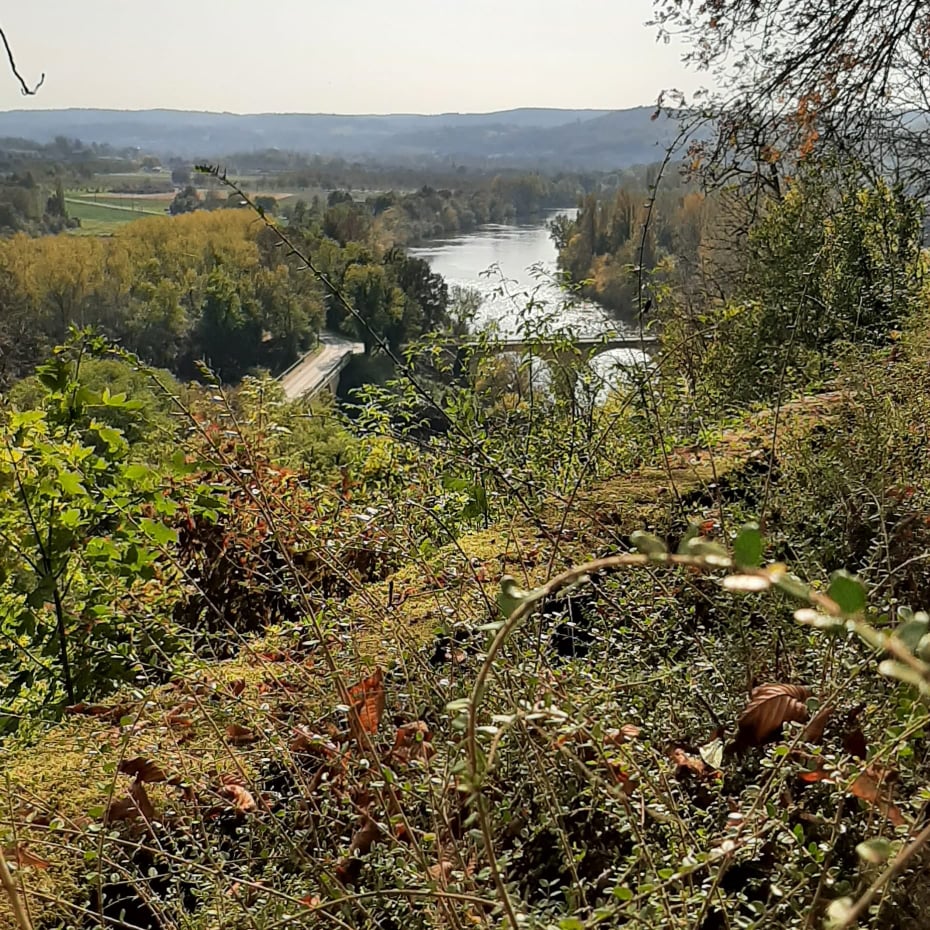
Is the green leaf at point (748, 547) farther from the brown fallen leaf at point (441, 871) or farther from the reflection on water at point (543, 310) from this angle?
the reflection on water at point (543, 310)

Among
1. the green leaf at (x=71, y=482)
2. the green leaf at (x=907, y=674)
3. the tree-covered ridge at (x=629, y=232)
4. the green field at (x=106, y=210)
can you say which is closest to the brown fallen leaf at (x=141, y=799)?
the green leaf at (x=71, y=482)

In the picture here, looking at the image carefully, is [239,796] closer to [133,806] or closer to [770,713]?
[133,806]

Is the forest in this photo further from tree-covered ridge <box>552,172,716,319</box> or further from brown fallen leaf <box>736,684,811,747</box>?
tree-covered ridge <box>552,172,716,319</box>

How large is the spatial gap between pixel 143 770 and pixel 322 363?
11.4 metres

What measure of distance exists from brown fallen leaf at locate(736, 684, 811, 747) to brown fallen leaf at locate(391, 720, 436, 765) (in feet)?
1.64

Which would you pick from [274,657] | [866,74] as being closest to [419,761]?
[274,657]

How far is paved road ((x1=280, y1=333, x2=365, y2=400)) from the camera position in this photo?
12320 millimetres

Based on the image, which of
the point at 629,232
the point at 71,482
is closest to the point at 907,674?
the point at 71,482

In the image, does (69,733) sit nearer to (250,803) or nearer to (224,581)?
(250,803)

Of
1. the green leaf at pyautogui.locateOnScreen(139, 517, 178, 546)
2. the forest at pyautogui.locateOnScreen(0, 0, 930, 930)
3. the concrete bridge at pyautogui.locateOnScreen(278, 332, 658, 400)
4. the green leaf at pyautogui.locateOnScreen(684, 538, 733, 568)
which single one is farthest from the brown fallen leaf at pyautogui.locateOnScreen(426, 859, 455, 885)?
the concrete bridge at pyautogui.locateOnScreen(278, 332, 658, 400)

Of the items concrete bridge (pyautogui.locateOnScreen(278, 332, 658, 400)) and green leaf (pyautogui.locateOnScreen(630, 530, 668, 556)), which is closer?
green leaf (pyautogui.locateOnScreen(630, 530, 668, 556))

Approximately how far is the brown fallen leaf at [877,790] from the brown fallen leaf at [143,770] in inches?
45.5

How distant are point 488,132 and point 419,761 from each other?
→ 71.8 m

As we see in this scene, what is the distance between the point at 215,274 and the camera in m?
16.0
